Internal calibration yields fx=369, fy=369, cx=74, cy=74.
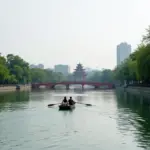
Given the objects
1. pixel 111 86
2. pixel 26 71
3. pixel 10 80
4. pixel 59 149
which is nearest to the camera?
pixel 59 149

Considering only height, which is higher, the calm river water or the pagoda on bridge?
the pagoda on bridge

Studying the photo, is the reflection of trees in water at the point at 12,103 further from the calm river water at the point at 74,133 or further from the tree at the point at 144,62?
the tree at the point at 144,62

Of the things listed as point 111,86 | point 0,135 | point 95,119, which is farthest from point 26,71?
point 0,135

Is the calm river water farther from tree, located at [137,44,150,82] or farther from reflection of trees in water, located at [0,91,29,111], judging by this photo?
tree, located at [137,44,150,82]

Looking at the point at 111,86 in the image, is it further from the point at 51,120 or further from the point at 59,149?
the point at 59,149

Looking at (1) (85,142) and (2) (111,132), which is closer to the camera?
(1) (85,142)

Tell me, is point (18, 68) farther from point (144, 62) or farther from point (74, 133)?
point (74, 133)

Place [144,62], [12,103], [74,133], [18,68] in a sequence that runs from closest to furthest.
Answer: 1. [74,133]
2. [12,103]
3. [144,62]
4. [18,68]

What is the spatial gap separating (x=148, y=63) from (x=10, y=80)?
2347 inches

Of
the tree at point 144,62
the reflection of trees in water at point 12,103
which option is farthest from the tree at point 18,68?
the tree at point 144,62

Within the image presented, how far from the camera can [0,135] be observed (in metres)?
23.5

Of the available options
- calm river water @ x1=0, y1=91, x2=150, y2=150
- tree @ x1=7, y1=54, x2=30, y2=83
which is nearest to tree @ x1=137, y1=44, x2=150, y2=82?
calm river water @ x1=0, y1=91, x2=150, y2=150

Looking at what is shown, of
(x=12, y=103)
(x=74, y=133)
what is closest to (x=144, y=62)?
(x=12, y=103)

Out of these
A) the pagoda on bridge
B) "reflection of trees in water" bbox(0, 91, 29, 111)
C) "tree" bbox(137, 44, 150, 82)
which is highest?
the pagoda on bridge
